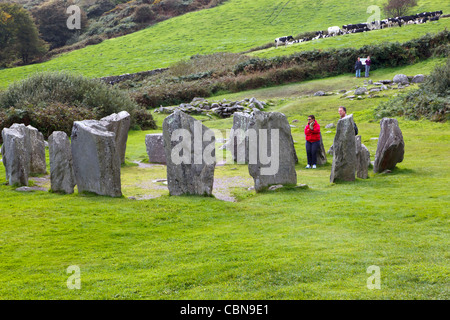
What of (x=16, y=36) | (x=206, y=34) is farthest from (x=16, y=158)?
(x=16, y=36)

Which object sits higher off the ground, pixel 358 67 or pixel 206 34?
pixel 206 34

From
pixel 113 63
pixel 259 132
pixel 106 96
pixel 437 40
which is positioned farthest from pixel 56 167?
pixel 113 63

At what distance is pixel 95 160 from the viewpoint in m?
11.2

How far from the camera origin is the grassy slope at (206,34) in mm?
59969

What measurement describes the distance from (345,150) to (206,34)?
60.5m

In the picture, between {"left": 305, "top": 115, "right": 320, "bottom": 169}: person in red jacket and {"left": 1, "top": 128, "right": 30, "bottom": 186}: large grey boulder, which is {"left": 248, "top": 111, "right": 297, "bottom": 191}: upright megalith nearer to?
{"left": 305, "top": 115, "right": 320, "bottom": 169}: person in red jacket

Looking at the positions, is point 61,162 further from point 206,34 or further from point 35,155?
point 206,34

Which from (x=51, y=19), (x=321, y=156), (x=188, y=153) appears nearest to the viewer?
(x=188, y=153)

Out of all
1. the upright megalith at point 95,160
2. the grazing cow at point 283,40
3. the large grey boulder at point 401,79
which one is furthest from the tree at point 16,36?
the upright megalith at point 95,160

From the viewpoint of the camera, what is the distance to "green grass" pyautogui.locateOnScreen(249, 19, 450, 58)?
46344 millimetres

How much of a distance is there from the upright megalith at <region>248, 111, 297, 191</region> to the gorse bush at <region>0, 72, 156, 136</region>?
1193cm

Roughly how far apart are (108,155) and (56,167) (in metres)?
1.62
